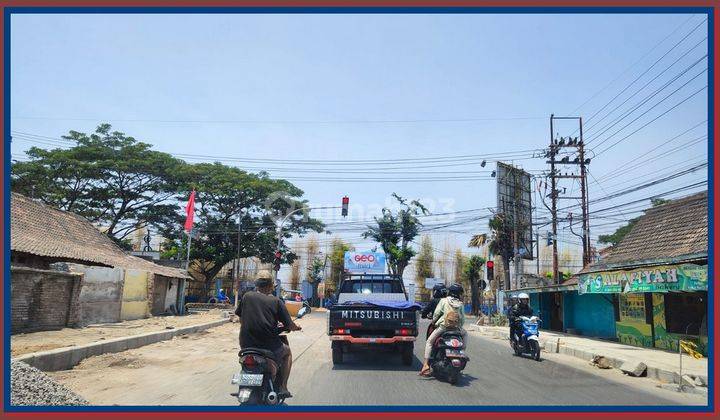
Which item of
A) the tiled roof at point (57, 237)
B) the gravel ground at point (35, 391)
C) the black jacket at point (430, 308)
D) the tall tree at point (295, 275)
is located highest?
the tiled roof at point (57, 237)

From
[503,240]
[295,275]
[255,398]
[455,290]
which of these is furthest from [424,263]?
[255,398]

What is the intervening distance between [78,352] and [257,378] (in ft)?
21.4

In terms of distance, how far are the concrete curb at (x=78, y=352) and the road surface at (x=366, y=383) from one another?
24cm

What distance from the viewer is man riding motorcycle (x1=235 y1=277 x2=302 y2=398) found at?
5.80m

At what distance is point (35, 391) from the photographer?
5801 mm

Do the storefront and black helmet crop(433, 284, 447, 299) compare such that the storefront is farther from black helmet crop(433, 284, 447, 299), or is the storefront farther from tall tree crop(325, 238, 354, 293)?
tall tree crop(325, 238, 354, 293)

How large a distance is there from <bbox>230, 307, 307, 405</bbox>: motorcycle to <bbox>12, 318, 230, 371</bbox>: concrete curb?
4.08m

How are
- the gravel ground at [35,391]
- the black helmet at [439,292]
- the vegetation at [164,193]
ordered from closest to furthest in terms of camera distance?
the gravel ground at [35,391] < the black helmet at [439,292] < the vegetation at [164,193]

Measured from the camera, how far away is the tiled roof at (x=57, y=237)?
1884 centimetres

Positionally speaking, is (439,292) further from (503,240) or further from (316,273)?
(316,273)

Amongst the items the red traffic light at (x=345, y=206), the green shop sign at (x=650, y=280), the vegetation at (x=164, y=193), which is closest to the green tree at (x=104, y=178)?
the vegetation at (x=164, y=193)

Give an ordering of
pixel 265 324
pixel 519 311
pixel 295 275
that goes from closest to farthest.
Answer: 1. pixel 265 324
2. pixel 519 311
3. pixel 295 275

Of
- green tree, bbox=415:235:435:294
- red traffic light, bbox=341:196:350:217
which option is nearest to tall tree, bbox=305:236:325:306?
green tree, bbox=415:235:435:294

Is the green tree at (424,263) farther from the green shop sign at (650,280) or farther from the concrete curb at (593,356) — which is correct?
the green shop sign at (650,280)
